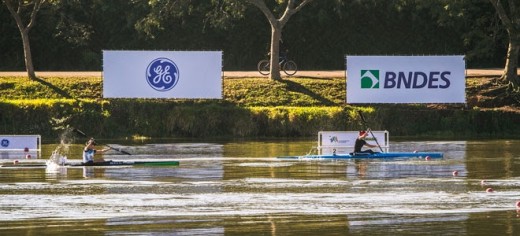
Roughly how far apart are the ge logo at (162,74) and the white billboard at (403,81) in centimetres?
766

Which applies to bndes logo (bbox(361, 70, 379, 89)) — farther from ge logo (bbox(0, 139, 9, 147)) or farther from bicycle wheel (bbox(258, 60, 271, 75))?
ge logo (bbox(0, 139, 9, 147))

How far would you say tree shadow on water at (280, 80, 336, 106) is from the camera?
6138 cm

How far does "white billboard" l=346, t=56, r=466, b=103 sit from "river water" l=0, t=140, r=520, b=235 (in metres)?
12.3

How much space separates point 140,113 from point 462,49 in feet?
79.5

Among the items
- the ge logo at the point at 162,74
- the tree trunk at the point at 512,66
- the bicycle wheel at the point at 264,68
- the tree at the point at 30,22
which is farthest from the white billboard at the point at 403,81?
the tree at the point at 30,22

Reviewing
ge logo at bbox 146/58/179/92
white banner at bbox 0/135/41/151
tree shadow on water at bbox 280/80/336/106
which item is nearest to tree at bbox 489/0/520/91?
tree shadow on water at bbox 280/80/336/106

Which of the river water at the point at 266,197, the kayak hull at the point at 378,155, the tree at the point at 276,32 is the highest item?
the tree at the point at 276,32

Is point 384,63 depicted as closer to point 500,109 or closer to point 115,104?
point 500,109

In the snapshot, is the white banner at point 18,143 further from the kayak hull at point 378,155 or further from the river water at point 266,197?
the kayak hull at point 378,155

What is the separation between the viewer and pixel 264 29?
7531 cm

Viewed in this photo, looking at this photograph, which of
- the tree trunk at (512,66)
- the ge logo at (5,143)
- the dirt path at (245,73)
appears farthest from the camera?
the dirt path at (245,73)

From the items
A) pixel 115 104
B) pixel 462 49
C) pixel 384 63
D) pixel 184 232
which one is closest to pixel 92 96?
pixel 115 104

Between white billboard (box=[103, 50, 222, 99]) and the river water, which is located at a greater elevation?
white billboard (box=[103, 50, 222, 99])

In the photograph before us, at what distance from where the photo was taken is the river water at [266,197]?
1111 inches
